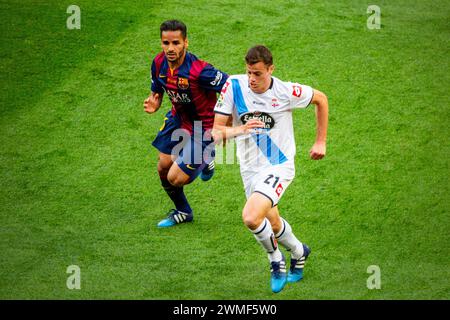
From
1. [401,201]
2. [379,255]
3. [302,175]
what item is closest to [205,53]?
[302,175]

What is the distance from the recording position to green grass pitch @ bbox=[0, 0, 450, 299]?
609 centimetres

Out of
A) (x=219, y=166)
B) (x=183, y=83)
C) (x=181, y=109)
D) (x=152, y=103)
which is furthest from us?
(x=219, y=166)

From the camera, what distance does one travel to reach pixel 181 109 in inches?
267

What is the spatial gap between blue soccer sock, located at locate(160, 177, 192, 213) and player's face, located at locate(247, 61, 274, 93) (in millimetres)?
1713

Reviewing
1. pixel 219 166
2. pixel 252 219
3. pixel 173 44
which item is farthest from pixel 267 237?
pixel 219 166

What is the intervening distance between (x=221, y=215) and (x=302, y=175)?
3.72 feet

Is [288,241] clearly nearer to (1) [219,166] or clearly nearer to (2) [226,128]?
(2) [226,128]

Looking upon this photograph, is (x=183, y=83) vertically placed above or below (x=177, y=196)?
above

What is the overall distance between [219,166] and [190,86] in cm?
168

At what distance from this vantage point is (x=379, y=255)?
638 cm

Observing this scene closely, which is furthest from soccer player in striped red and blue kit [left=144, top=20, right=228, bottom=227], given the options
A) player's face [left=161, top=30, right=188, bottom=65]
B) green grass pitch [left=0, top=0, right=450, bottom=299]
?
green grass pitch [left=0, top=0, right=450, bottom=299]

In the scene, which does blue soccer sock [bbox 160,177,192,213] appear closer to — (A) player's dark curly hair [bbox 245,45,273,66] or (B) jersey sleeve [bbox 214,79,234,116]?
(B) jersey sleeve [bbox 214,79,234,116]

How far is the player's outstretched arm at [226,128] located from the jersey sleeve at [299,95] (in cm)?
36

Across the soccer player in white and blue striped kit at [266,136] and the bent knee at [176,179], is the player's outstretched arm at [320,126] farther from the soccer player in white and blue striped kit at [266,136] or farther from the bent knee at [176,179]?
the bent knee at [176,179]
